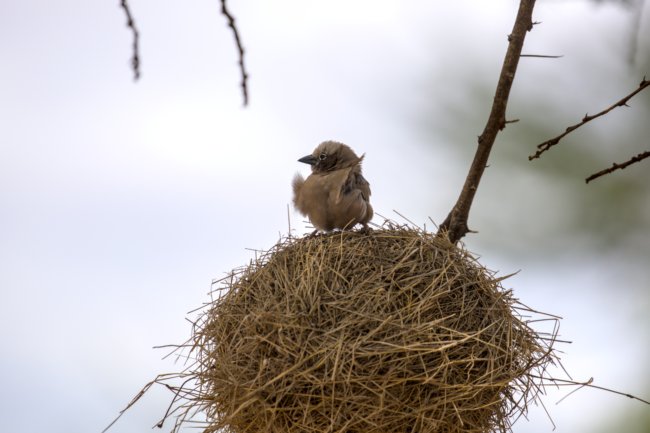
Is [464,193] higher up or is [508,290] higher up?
[464,193]

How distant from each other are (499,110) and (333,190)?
0.81 metres

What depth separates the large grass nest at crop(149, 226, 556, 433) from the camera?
2.97 meters

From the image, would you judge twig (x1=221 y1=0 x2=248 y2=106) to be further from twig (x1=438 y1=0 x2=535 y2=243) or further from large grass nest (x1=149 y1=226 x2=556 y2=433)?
twig (x1=438 y1=0 x2=535 y2=243)

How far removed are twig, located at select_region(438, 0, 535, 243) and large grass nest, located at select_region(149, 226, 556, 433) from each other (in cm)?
22

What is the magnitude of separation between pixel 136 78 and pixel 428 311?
170 cm

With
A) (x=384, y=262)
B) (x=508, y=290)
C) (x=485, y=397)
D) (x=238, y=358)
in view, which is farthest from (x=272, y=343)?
(x=508, y=290)

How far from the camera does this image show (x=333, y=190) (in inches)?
155

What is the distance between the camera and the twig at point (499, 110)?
3.62 metres

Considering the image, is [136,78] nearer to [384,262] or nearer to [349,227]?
[384,262]

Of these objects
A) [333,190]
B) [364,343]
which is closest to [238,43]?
[364,343]

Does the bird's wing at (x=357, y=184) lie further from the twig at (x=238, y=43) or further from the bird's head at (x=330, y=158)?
the twig at (x=238, y=43)

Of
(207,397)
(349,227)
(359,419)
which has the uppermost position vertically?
(349,227)

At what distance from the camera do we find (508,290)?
11.6 feet

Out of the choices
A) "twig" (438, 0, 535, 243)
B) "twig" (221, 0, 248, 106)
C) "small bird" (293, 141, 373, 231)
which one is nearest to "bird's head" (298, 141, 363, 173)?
"small bird" (293, 141, 373, 231)
